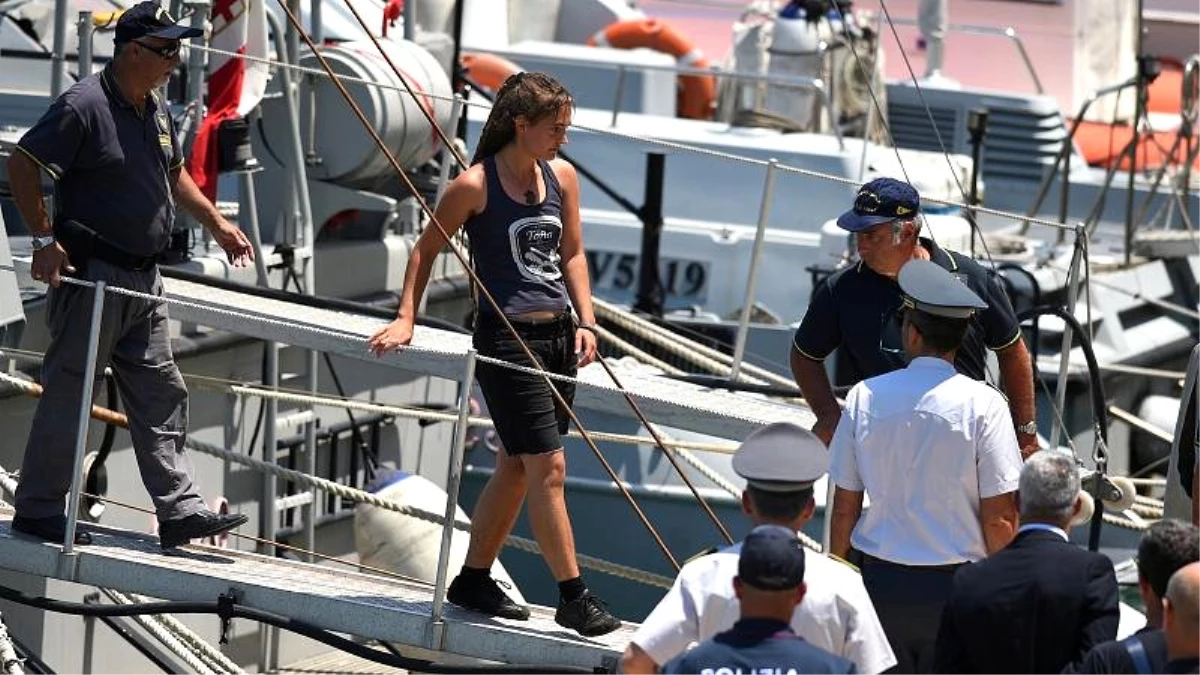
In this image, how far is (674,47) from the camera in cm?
1658

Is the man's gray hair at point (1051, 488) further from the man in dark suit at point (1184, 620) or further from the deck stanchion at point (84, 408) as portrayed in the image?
the deck stanchion at point (84, 408)

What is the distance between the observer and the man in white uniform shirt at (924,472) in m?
4.99

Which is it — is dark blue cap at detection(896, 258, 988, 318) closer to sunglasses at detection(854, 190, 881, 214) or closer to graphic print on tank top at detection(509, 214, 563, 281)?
→ sunglasses at detection(854, 190, 881, 214)

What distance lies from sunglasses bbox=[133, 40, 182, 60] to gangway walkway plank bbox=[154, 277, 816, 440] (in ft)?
4.29

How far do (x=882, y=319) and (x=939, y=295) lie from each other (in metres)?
0.51

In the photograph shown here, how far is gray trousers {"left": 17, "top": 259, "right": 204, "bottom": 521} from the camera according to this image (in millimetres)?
5871

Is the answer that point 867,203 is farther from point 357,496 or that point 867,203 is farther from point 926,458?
point 357,496

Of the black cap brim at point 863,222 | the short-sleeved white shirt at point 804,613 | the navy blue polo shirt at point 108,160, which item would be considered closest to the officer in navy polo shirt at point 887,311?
the black cap brim at point 863,222

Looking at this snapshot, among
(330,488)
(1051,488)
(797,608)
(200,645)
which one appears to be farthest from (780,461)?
(200,645)

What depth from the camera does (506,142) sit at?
18.3 feet

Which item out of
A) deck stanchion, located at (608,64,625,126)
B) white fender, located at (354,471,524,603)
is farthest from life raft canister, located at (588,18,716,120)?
white fender, located at (354,471,524,603)

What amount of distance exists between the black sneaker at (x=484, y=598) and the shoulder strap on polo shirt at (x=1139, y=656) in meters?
2.04

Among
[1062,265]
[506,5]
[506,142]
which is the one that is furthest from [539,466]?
[506,5]

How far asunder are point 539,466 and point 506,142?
0.79 meters
